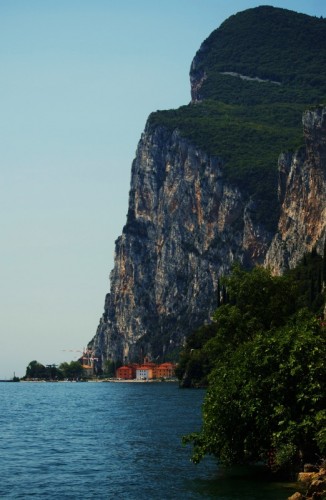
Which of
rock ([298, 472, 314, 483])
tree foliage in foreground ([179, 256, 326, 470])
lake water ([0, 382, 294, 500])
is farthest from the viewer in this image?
lake water ([0, 382, 294, 500])

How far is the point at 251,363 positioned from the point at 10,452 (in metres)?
30.3

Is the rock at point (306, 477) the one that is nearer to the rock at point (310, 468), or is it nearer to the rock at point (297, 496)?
the rock at point (310, 468)

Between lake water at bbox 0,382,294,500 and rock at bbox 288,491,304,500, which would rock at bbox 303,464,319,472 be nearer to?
lake water at bbox 0,382,294,500

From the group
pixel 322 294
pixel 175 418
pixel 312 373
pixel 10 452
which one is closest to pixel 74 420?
pixel 175 418

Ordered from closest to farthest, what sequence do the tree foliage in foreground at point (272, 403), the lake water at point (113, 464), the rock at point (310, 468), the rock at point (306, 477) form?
the rock at point (306, 477) → the rock at point (310, 468) → the tree foliage in foreground at point (272, 403) → the lake water at point (113, 464)

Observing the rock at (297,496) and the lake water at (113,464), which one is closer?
the rock at (297,496)

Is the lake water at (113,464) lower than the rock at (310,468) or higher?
lower

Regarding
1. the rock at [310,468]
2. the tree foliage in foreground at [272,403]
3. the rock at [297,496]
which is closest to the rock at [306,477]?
the rock at [310,468]

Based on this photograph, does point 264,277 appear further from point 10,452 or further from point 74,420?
point 74,420

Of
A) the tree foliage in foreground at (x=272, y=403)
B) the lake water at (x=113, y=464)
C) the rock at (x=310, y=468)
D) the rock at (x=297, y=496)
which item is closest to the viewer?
the rock at (x=297, y=496)

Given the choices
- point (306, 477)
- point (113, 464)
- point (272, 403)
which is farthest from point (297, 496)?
point (113, 464)

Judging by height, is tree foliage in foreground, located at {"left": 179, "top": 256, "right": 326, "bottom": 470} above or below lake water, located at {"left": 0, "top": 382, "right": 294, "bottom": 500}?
above

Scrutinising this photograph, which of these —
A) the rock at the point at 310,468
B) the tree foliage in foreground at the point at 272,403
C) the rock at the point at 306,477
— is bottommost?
the rock at the point at 306,477

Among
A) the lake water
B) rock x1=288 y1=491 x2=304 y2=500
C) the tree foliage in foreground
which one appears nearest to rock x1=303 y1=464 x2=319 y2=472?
the tree foliage in foreground
